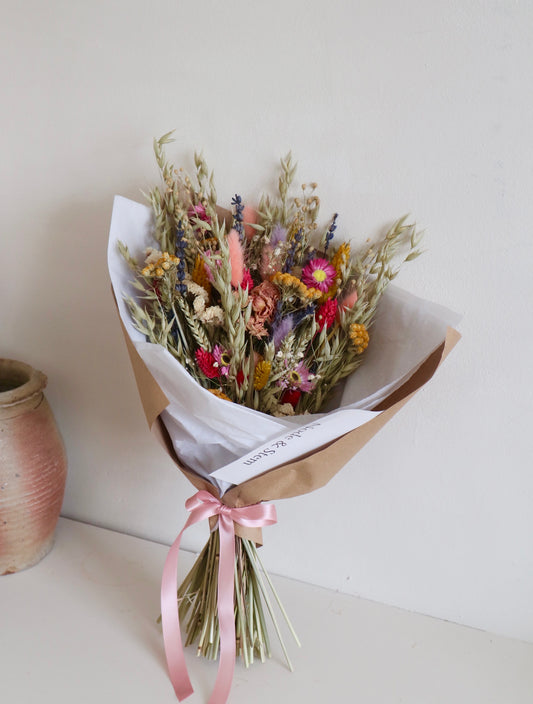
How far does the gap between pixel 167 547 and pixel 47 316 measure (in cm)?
52

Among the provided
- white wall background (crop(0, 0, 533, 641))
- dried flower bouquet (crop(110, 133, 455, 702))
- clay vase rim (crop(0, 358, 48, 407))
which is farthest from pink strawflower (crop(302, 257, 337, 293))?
clay vase rim (crop(0, 358, 48, 407))


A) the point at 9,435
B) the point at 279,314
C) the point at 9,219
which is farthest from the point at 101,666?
the point at 9,219

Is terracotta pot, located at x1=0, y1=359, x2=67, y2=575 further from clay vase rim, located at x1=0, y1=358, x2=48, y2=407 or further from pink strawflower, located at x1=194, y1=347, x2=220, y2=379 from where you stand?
pink strawflower, located at x1=194, y1=347, x2=220, y2=379

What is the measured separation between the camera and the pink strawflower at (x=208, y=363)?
0.84 m

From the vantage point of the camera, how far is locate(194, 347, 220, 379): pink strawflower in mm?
844

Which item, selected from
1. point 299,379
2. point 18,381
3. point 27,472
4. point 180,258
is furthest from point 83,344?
point 299,379

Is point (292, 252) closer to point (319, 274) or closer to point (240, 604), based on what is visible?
point (319, 274)

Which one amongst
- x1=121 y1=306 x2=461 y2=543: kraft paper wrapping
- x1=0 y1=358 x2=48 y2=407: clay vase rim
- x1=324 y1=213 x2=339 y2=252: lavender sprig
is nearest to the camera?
x1=121 y1=306 x2=461 y2=543: kraft paper wrapping

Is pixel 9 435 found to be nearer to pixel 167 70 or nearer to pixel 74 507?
pixel 74 507

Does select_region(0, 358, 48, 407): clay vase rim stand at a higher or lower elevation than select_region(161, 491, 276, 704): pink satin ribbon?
higher

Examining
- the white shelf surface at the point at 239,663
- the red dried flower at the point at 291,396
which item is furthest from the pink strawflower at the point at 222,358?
the white shelf surface at the point at 239,663

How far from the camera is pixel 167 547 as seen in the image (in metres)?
1.22

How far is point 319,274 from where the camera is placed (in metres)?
0.86

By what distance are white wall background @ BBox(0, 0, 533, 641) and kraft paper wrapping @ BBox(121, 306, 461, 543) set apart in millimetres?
130
